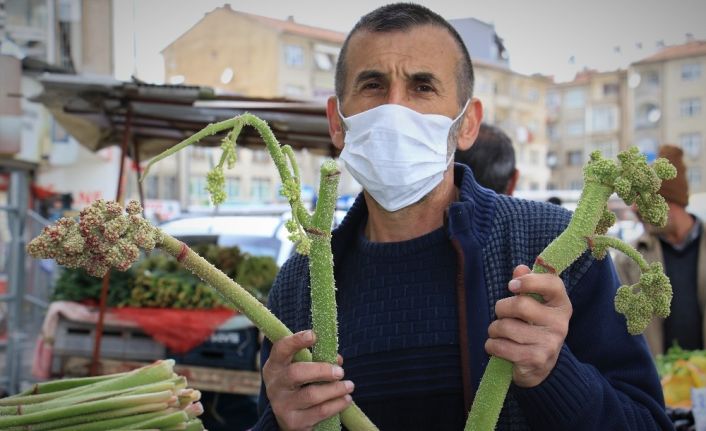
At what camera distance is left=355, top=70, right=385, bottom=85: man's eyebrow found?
7.07 feet

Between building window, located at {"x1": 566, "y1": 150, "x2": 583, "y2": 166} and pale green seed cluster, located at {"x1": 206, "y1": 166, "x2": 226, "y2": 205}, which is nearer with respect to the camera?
pale green seed cluster, located at {"x1": 206, "y1": 166, "x2": 226, "y2": 205}

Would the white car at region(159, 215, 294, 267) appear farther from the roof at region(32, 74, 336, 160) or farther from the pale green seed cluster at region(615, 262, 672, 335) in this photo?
the pale green seed cluster at region(615, 262, 672, 335)

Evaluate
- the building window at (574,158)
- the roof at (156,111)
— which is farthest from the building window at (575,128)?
the roof at (156,111)

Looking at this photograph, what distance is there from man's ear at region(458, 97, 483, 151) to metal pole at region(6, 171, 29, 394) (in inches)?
273

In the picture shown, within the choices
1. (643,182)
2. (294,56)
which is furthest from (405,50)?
(294,56)

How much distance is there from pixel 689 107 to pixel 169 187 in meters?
41.2

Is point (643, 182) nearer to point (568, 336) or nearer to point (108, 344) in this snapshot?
point (568, 336)

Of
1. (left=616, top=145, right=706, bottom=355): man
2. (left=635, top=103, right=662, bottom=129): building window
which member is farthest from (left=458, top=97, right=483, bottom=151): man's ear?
(left=635, top=103, right=662, bottom=129): building window

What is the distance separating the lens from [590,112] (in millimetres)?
69125

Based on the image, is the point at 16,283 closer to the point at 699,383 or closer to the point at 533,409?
the point at 699,383

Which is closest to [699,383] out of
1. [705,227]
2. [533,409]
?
[705,227]

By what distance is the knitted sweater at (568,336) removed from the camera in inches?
64.7

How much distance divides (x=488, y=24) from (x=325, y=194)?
389 cm

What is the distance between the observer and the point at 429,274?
222 cm
